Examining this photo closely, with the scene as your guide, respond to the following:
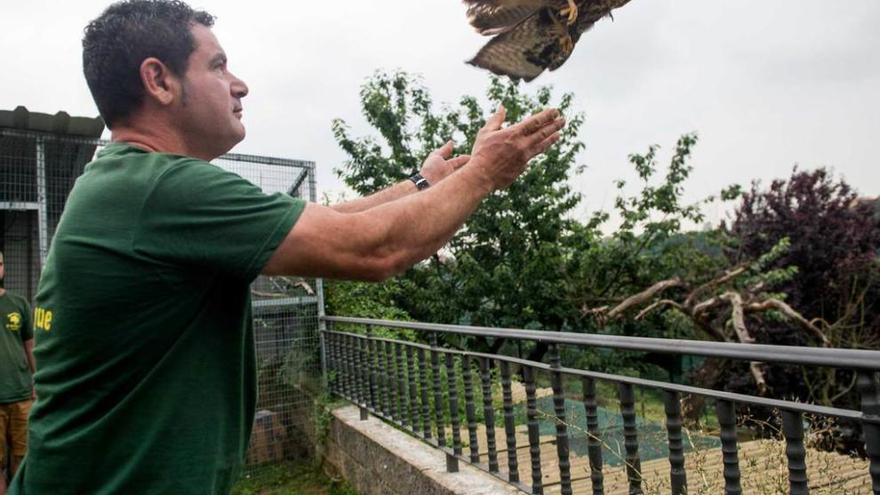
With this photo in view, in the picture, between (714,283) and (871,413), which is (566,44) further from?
(714,283)

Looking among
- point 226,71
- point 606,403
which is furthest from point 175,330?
point 606,403

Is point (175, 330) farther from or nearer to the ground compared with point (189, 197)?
nearer to the ground

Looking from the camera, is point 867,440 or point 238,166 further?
point 238,166

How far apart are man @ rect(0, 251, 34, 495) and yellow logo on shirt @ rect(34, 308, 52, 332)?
4.10 meters

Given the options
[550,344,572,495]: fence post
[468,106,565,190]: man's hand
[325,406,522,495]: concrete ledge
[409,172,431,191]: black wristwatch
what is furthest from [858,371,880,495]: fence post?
[325,406,522,495]: concrete ledge

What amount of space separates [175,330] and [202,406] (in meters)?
0.16

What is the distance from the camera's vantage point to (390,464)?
437 centimetres

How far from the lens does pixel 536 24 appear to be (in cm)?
117

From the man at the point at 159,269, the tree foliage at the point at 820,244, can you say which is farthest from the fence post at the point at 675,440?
the tree foliage at the point at 820,244

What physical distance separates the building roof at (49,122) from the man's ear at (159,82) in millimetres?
4326

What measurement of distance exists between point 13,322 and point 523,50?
4898 millimetres

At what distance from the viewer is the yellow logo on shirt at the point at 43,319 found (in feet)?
3.76

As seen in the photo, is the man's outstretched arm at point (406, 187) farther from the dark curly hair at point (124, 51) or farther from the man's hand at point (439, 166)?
the dark curly hair at point (124, 51)

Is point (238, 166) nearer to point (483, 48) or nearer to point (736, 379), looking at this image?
point (483, 48)
